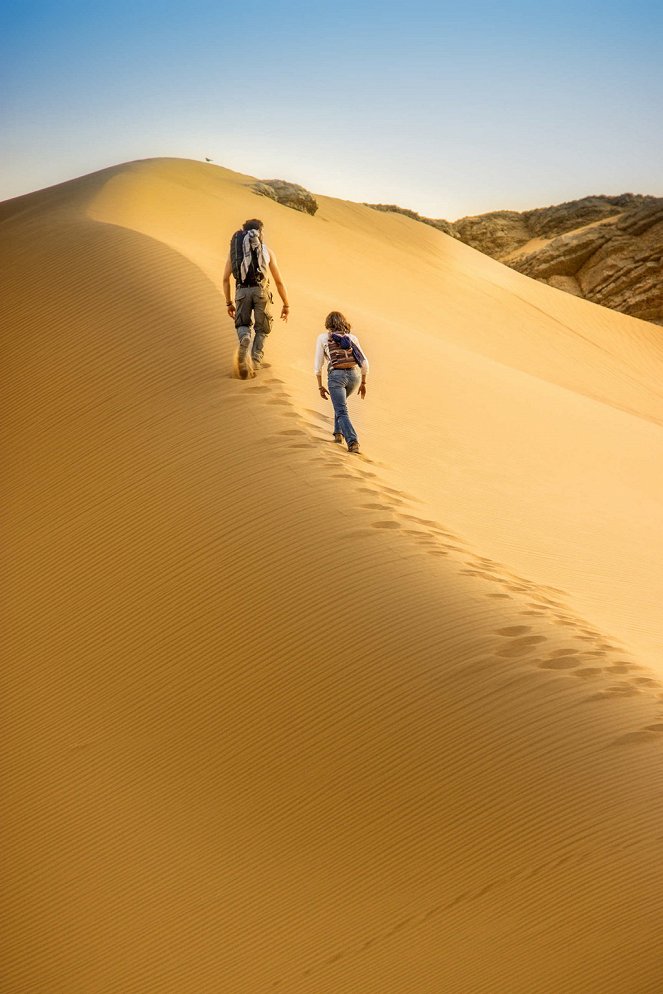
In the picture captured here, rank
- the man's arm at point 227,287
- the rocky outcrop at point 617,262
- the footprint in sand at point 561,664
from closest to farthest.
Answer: the footprint in sand at point 561,664
the man's arm at point 227,287
the rocky outcrop at point 617,262

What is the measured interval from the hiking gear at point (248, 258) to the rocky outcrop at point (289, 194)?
62.7ft

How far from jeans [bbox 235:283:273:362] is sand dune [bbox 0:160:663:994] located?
1.59ft

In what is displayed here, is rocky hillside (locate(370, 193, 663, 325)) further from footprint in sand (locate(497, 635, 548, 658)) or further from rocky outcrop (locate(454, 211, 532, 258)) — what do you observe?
footprint in sand (locate(497, 635, 548, 658))

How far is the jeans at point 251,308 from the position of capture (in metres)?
8.75

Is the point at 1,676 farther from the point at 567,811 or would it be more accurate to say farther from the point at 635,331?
the point at 635,331

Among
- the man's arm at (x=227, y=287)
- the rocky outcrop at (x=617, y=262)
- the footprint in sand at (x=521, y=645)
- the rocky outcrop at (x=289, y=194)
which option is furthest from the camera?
the rocky outcrop at (x=617, y=262)

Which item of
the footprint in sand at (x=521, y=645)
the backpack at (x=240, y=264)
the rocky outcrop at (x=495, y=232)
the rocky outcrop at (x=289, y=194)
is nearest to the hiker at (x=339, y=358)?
the backpack at (x=240, y=264)

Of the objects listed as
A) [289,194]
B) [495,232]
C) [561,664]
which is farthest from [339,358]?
[495,232]

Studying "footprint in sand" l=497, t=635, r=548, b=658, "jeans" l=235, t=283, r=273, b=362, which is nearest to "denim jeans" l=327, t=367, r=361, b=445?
"jeans" l=235, t=283, r=273, b=362

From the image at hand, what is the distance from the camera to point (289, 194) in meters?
27.6

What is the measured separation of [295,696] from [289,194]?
24167 mm

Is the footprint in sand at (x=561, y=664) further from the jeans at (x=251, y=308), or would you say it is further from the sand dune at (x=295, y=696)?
the jeans at (x=251, y=308)

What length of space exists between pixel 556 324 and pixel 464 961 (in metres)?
25.8

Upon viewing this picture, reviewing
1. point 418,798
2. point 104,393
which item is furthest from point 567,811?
point 104,393
